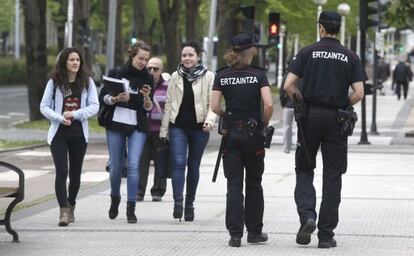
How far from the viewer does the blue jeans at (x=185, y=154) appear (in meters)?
12.5

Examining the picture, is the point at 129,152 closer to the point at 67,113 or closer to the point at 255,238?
the point at 67,113

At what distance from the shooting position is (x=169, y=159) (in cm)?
1309

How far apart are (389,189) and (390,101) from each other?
3928 cm

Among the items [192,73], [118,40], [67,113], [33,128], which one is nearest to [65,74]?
[67,113]

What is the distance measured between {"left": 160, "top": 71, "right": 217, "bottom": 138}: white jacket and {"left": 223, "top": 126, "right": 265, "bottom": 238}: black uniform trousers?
1.86 meters

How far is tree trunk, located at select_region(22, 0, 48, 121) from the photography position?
32719 millimetres

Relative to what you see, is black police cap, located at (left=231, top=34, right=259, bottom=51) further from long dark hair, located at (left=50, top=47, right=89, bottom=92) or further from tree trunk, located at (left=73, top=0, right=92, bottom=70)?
tree trunk, located at (left=73, top=0, right=92, bottom=70)

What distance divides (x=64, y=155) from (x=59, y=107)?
0.46m

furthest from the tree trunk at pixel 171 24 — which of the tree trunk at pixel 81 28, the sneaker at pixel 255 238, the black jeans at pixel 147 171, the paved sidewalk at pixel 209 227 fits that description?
the sneaker at pixel 255 238

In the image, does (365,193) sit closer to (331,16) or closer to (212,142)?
(331,16)

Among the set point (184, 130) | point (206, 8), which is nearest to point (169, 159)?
point (184, 130)

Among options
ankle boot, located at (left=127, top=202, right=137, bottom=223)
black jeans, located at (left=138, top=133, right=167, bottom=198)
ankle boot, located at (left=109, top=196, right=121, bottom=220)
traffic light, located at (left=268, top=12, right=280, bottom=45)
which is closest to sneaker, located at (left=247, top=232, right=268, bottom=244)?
ankle boot, located at (left=127, top=202, right=137, bottom=223)

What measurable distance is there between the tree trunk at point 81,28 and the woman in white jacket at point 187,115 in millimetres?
19254

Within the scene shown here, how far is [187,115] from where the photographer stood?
1245cm
